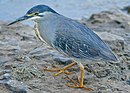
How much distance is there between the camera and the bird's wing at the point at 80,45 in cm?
535

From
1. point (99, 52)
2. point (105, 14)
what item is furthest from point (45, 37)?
point (105, 14)

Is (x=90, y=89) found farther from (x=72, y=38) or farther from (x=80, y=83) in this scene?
(x=72, y=38)

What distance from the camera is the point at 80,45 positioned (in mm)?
5367

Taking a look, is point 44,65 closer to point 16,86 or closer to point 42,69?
point 42,69

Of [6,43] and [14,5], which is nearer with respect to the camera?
[6,43]

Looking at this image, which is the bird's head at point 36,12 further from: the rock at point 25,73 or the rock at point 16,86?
the rock at point 16,86

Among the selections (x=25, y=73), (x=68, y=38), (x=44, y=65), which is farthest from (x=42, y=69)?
(x=68, y=38)

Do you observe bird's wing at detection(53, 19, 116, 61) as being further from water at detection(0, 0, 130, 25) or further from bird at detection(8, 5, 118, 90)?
water at detection(0, 0, 130, 25)

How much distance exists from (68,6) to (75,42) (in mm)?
5681

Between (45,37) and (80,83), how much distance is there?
71cm

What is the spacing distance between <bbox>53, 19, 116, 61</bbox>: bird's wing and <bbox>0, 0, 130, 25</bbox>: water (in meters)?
4.53

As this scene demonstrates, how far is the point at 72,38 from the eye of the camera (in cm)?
538

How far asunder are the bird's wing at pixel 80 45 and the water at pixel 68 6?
14.9ft

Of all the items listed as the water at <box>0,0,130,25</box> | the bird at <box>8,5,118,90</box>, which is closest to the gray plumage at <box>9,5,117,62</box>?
the bird at <box>8,5,118,90</box>
